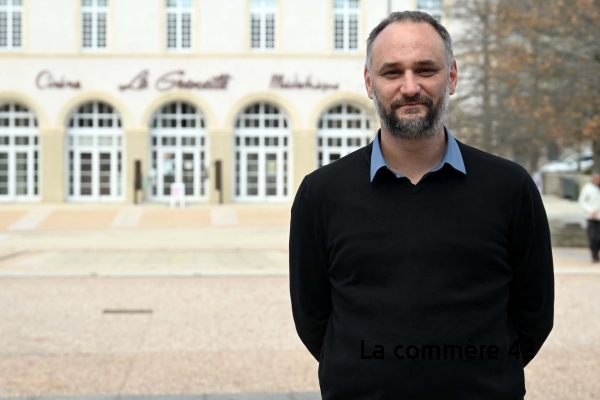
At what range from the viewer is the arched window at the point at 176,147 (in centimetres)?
4138

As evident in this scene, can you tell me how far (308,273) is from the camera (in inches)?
120

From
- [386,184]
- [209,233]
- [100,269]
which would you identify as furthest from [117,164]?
[386,184]

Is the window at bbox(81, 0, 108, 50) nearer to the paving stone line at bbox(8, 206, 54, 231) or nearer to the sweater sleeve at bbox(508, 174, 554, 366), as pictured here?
the paving stone line at bbox(8, 206, 54, 231)

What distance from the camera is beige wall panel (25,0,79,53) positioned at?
40750mm

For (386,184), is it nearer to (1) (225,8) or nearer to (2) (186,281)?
(2) (186,281)

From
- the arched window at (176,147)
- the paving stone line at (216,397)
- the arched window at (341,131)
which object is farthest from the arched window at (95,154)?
the paving stone line at (216,397)

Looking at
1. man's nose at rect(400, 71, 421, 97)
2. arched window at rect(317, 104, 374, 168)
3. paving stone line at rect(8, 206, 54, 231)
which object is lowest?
paving stone line at rect(8, 206, 54, 231)

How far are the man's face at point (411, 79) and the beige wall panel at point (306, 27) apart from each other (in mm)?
39243

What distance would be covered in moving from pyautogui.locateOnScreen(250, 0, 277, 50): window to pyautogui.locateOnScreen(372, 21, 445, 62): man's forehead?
39491mm

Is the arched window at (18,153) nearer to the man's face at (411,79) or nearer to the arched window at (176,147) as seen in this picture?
the arched window at (176,147)

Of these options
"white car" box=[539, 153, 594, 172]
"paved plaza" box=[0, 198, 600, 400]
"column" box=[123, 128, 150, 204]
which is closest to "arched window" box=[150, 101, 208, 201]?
"column" box=[123, 128, 150, 204]

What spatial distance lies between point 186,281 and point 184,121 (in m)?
27.9

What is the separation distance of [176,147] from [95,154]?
145 inches

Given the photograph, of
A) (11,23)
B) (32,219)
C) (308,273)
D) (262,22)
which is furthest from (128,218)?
(308,273)
